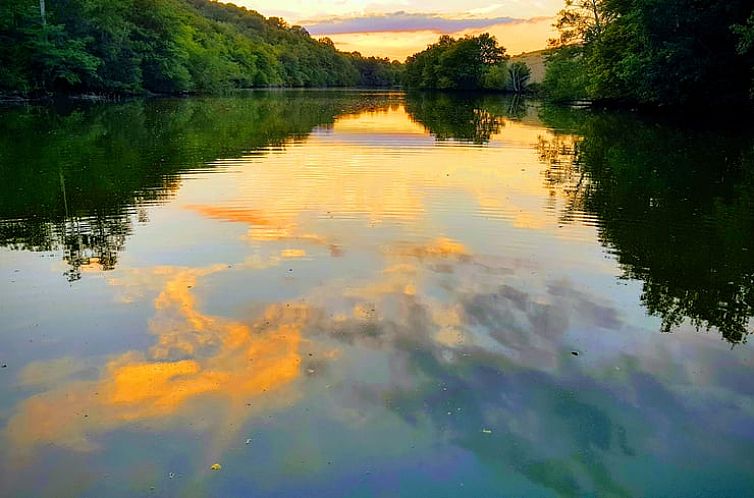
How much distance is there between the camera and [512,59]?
113 metres

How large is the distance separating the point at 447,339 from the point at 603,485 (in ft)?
7.31

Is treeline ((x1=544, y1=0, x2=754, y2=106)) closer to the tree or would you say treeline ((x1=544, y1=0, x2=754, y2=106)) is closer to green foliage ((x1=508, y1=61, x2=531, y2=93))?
the tree

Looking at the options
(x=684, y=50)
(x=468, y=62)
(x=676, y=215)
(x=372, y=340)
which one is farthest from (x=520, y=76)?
(x=372, y=340)

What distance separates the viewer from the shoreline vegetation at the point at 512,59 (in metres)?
31.1

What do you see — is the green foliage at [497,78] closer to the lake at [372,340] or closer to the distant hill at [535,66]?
the distant hill at [535,66]

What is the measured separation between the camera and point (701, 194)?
13352 mm

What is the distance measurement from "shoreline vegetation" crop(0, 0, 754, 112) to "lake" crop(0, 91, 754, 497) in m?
20.4

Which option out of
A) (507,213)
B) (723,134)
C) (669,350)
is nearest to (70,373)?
(669,350)

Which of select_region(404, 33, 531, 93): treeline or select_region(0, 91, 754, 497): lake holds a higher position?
select_region(404, 33, 531, 93): treeline

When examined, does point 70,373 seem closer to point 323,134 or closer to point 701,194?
point 701,194

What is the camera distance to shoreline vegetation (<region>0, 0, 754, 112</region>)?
31078 millimetres

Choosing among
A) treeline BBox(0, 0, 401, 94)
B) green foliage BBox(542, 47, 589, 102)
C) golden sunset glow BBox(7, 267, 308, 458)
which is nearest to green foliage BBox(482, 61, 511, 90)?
treeline BBox(0, 0, 401, 94)

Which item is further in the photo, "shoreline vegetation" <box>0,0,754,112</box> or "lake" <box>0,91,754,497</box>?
"shoreline vegetation" <box>0,0,754,112</box>

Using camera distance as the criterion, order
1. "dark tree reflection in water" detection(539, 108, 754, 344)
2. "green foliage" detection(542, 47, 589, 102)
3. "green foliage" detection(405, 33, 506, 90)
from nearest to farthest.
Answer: "dark tree reflection in water" detection(539, 108, 754, 344) → "green foliage" detection(542, 47, 589, 102) → "green foliage" detection(405, 33, 506, 90)
